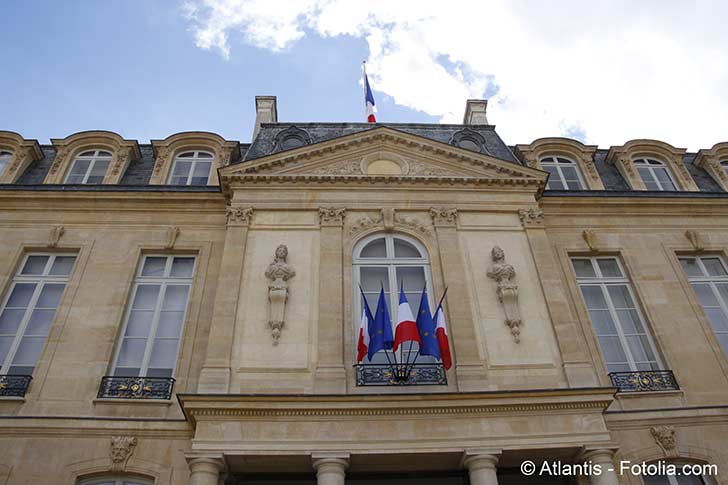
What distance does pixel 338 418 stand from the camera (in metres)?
8.07

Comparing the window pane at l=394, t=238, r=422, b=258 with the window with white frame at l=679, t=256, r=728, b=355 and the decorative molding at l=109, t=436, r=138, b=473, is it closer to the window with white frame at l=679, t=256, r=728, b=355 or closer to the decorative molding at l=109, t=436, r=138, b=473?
the decorative molding at l=109, t=436, r=138, b=473

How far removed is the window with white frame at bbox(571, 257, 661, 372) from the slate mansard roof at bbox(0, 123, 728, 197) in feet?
6.03

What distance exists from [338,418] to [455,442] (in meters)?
1.68

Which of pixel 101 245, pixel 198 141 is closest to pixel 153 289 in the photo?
pixel 101 245

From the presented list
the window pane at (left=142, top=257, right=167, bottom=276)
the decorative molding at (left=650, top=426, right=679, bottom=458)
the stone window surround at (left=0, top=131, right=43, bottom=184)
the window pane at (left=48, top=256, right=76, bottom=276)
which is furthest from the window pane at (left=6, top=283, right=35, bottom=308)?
the decorative molding at (left=650, top=426, right=679, bottom=458)

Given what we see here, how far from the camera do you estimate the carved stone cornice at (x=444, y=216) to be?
10.9 m

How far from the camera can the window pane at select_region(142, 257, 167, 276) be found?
10.9m

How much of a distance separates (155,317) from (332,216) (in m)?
3.72

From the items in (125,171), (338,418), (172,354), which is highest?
(125,171)

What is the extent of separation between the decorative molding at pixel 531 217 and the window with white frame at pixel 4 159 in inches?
449

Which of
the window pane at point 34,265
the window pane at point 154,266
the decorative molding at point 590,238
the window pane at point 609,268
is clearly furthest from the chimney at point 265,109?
the window pane at point 609,268

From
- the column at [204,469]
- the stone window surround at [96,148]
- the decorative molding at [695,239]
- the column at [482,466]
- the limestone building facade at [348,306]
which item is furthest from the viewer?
the stone window surround at [96,148]

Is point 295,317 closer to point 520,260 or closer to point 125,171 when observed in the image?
point 520,260

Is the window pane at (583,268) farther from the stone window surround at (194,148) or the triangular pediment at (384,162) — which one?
the stone window surround at (194,148)
